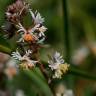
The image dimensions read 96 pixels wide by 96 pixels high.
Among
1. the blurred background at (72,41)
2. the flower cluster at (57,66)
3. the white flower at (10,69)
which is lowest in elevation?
the blurred background at (72,41)

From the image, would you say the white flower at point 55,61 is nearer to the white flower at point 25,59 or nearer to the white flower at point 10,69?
the white flower at point 25,59

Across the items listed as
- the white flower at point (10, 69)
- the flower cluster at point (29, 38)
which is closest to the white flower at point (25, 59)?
the flower cluster at point (29, 38)

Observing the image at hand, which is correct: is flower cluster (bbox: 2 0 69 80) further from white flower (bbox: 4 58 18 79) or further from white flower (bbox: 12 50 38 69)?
white flower (bbox: 4 58 18 79)

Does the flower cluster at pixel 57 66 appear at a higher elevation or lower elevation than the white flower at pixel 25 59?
lower

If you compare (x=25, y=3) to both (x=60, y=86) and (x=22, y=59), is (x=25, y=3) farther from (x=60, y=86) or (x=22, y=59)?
(x=60, y=86)

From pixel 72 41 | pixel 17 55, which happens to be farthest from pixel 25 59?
pixel 72 41

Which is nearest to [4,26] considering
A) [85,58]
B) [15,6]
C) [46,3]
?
[15,6]

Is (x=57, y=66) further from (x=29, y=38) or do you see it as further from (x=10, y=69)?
(x=10, y=69)

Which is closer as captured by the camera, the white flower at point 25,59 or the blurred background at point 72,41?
the white flower at point 25,59
